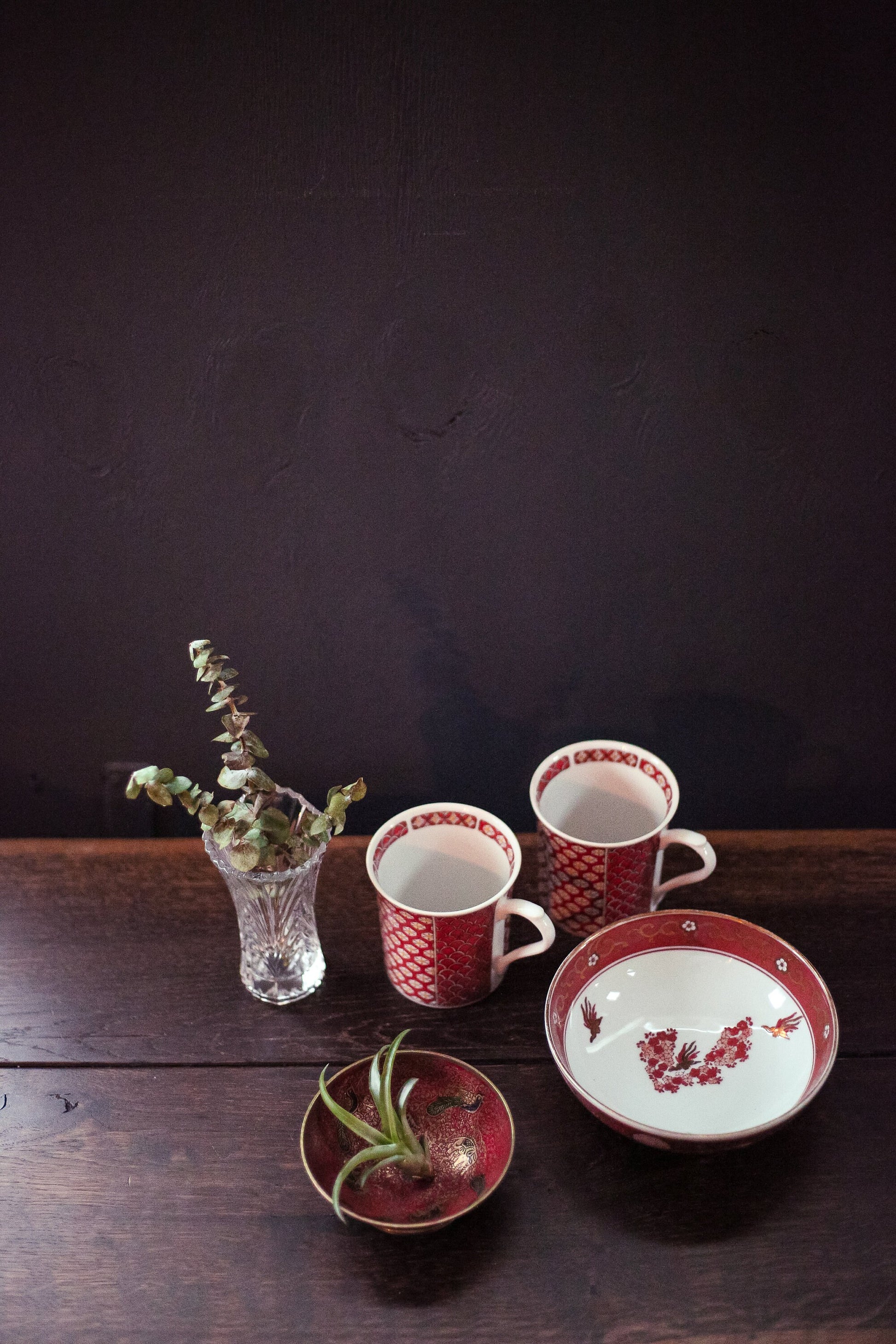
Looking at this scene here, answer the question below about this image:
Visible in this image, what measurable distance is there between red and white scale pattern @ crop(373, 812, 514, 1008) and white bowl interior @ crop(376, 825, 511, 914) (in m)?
0.01

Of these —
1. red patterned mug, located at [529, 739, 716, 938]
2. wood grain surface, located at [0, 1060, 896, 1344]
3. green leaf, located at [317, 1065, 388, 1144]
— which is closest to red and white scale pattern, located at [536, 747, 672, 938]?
red patterned mug, located at [529, 739, 716, 938]

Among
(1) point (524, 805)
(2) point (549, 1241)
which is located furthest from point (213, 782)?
(2) point (549, 1241)

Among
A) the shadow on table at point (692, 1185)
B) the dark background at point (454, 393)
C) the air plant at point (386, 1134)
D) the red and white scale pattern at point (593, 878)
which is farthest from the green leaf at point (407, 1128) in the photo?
the dark background at point (454, 393)

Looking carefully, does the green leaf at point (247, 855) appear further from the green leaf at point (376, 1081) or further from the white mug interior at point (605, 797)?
the white mug interior at point (605, 797)

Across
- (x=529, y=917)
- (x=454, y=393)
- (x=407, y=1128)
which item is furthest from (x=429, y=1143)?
(x=454, y=393)

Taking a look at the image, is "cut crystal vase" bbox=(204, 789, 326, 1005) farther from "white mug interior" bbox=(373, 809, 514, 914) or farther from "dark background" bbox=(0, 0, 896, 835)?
"dark background" bbox=(0, 0, 896, 835)

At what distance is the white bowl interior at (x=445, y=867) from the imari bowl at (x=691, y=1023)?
4.1 inches

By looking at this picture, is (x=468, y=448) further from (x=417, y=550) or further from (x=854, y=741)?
(x=854, y=741)

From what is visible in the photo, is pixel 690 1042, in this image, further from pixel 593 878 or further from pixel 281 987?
pixel 281 987

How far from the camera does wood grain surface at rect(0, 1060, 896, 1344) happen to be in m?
0.61

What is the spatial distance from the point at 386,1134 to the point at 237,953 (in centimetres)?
24

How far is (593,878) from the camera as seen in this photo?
0.84 metres

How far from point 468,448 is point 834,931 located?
1.70 feet

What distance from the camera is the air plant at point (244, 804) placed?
2.39 ft
